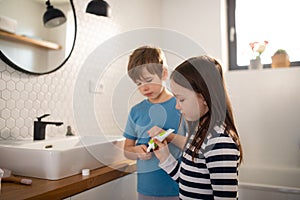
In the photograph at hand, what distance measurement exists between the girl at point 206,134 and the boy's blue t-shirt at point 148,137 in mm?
146

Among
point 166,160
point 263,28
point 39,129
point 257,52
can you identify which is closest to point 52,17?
point 39,129

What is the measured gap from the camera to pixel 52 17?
4.70ft

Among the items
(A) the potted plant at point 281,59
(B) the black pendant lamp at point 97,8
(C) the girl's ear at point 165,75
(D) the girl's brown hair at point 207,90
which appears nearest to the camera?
(D) the girl's brown hair at point 207,90

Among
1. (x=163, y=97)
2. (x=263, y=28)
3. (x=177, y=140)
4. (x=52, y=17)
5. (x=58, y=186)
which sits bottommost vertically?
Result: (x=58, y=186)

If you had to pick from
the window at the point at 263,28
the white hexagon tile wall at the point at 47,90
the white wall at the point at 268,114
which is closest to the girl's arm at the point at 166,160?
the white hexagon tile wall at the point at 47,90

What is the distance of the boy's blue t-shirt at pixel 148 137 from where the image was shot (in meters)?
1.16

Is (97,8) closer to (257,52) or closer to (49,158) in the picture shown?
(49,158)

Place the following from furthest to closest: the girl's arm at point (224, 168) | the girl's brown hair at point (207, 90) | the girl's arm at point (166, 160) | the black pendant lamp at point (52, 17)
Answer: the black pendant lamp at point (52, 17), the girl's arm at point (166, 160), the girl's brown hair at point (207, 90), the girl's arm at point (224, 168)

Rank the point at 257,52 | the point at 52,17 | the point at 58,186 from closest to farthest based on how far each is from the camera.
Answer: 1. the point at 58,186
2. the point at 52,17
3. the point at 257,52

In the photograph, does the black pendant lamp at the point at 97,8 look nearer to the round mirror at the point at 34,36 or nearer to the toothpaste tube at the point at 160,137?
the round mirror at the point at 34,36

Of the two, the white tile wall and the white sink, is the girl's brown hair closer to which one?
the white sink

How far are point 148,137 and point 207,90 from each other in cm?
37

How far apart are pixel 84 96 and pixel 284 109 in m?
1.49

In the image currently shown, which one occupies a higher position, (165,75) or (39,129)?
(165,75)
